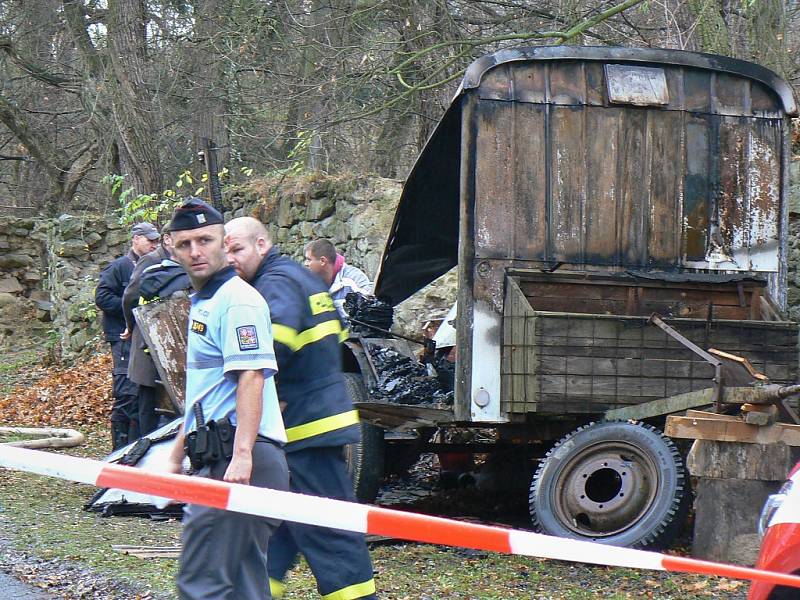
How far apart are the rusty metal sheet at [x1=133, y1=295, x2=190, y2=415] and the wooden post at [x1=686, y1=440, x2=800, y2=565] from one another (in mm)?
4074

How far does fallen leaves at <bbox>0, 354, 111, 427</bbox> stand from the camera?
43.7 ft

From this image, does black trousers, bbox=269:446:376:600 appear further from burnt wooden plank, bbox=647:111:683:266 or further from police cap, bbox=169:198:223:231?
burnt wooden plank, bbox=647:111:683:266

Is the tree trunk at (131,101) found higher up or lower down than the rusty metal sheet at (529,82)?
higher up

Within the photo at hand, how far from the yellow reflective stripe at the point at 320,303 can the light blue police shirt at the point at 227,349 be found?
1.52ft

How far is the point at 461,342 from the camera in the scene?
7164 mm

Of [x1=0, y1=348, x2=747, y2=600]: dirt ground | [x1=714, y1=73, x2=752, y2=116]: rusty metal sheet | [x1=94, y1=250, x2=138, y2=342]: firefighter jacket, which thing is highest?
[x1=714, y1=73, x2=752, y2=116]: rusty metal sheet

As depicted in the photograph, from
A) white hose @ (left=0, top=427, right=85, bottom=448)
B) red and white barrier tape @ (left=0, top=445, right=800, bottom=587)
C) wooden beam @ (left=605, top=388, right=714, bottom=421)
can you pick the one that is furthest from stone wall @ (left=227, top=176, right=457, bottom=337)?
red and white barrier tape @ (left=0, top=445, right=800, bottom=587)

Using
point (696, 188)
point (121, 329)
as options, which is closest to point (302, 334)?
point (696, 188)

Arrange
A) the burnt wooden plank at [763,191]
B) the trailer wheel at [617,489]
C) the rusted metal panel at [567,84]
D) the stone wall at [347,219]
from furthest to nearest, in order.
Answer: the stone wall at [347,219], the burnt wooden plank at [763,191], the rusted metal panel at [567,84], the trailer wheel at [617,489]

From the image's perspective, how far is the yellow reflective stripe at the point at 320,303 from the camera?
461 cm

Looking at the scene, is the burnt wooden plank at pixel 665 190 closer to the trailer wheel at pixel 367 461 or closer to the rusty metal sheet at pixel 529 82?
the rusty metal sheet at pixel 529 82

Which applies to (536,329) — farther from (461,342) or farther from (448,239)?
(448,239)

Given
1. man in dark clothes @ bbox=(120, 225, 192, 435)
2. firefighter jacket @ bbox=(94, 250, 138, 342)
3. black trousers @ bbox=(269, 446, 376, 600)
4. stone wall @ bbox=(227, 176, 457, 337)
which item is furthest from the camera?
stone wall @ bbox=(227, 176, 457, 337)

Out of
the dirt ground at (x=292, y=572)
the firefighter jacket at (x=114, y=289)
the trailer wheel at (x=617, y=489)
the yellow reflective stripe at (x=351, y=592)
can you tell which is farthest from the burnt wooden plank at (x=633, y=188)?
the firefighter jacket at (x=114, y=289)
